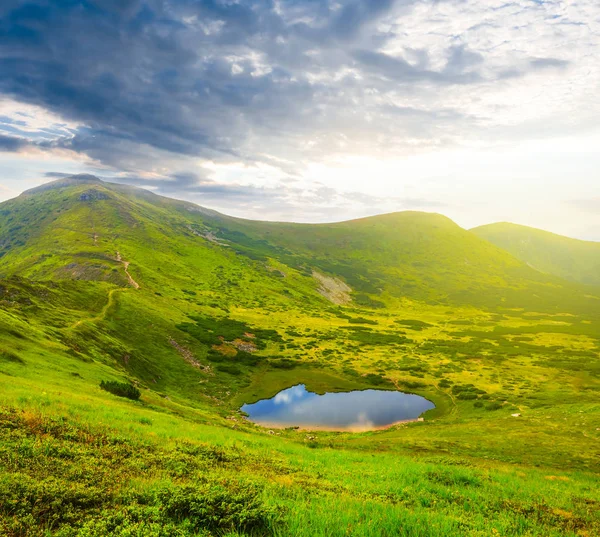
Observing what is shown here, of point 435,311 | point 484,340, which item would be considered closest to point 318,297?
point 435,311

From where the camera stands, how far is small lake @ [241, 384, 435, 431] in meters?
50.4

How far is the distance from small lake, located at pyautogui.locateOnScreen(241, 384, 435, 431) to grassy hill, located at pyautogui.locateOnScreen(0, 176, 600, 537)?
3.12 m

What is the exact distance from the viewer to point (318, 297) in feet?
629

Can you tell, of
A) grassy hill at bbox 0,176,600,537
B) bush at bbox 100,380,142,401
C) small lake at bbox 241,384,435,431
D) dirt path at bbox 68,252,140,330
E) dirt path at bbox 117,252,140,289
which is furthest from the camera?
dirt path at bbox 117,252,140,289

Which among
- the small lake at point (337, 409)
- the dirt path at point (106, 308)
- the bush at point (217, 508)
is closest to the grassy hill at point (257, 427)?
the bush at point (217, 508)

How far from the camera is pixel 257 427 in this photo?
42.4 metres

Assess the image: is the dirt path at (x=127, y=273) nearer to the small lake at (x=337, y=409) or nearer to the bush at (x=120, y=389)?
the small lake at (x=337, y=409)

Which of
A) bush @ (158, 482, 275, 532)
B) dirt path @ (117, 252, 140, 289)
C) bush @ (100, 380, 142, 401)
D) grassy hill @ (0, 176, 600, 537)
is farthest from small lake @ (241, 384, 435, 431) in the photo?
dirt path @ (117, 252, 140, 289)

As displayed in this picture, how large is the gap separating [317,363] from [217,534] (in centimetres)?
7561

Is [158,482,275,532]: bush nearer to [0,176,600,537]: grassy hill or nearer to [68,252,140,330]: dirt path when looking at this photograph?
[0,176,600,537]: grassy hill

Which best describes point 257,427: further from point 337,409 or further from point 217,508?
point 217,508

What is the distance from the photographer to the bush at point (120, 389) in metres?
31.1

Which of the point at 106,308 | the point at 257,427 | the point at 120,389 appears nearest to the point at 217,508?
the point at 120,389

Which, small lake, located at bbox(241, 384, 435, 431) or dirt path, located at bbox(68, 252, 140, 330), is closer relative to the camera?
small lake, located at bbox(241, 384, 435, 431)
